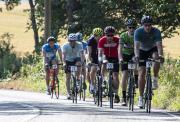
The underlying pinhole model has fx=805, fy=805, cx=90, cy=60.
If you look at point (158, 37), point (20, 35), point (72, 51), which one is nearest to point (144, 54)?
point (158, 37)

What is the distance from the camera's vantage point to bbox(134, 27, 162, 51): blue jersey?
17.5 m

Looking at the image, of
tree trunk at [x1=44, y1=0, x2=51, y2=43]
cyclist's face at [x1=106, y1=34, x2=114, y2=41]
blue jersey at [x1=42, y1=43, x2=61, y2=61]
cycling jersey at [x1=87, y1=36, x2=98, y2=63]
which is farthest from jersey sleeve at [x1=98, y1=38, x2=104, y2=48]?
tree trunk at [x1=44, y1=0, x2=51, y2=43]

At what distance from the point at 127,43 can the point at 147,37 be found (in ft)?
6.06

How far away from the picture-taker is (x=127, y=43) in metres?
19.3

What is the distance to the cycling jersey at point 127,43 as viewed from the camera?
63.1 feet

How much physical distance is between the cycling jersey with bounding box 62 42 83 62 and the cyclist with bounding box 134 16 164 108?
516 cm

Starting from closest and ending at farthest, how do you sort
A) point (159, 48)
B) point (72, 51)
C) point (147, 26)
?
point (159, 48)
point (147, 26)
point (72, 51)

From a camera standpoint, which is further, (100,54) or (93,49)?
(93,49)

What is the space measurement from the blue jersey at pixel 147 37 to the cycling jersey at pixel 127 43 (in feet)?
5.01

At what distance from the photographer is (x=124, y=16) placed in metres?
48.1

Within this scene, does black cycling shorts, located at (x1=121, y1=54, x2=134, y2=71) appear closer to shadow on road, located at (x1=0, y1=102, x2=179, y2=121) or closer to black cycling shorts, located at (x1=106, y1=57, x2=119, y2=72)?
black cycling shorts, located at (x1=106, y1=57, x2=119, y2=72)

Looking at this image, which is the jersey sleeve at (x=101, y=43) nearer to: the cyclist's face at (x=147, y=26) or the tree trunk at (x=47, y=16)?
the cyclist's face at (x=147, y=26)

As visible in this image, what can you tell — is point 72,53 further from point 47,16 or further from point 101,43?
point 47,16

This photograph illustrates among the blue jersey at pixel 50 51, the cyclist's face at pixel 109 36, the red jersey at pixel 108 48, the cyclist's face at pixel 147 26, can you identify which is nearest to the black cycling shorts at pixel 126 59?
the red jersey at pixel 108 48
